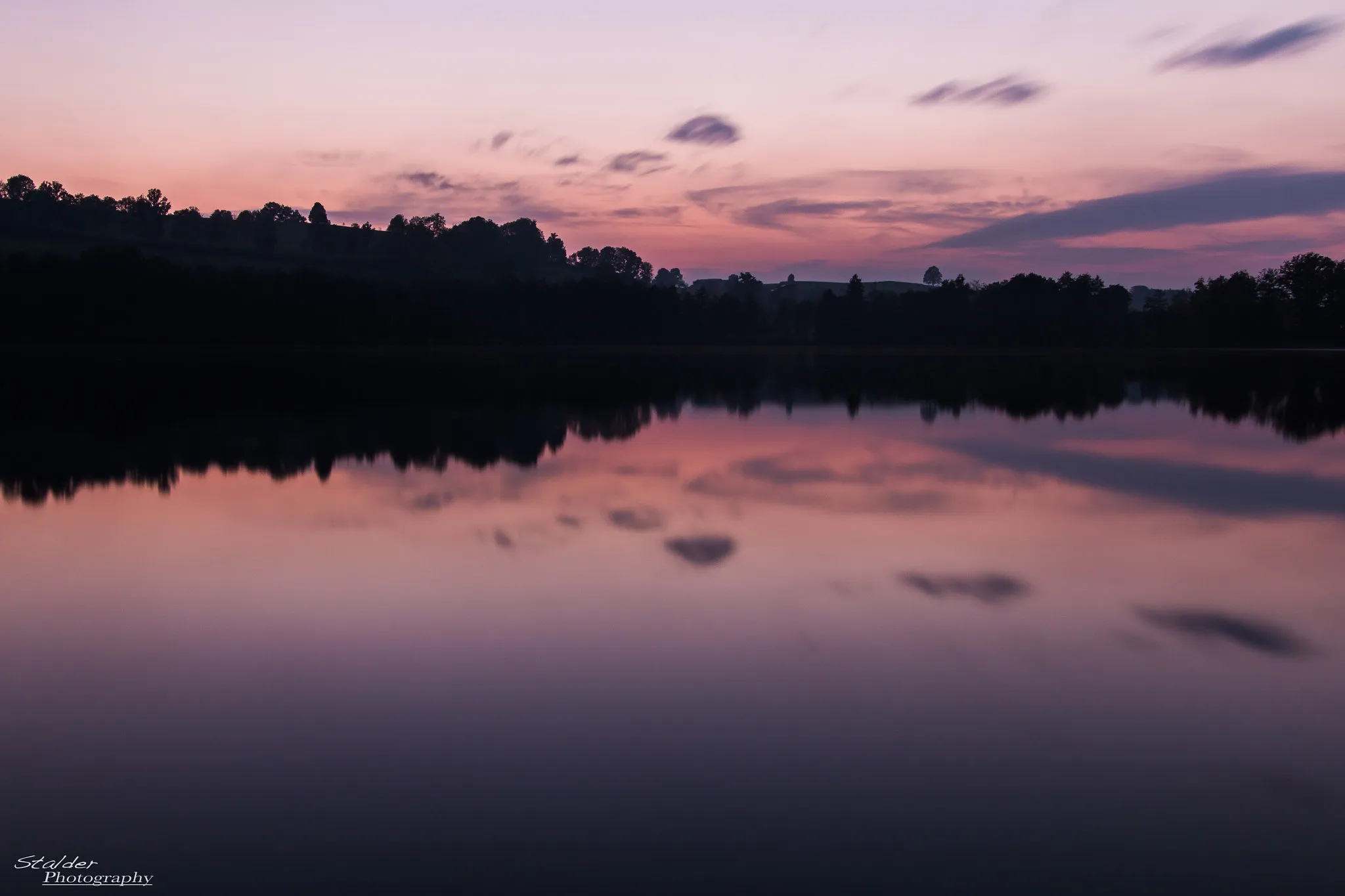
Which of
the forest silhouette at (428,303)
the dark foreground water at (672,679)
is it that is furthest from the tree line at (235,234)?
the dark foreground water at (672,679)

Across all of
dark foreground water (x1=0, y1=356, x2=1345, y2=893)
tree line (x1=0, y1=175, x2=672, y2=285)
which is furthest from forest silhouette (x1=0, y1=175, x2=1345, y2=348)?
dark foreground water (x1=0, y1=356, x2=1345, y2=893)

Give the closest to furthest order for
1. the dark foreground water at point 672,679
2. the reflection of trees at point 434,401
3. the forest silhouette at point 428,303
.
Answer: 1. the dark foreground water at point 672,679
2. the reflection of trees at point 434,401
3. the forest silhouette at point 428,303

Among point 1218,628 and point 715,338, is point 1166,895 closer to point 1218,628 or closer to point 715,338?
point 1218,628

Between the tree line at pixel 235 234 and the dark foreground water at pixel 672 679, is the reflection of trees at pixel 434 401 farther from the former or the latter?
the tree line at pixel 235 234

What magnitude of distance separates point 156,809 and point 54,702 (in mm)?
2463

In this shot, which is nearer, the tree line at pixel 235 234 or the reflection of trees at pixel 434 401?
the reflection of trees at pixel 434 401

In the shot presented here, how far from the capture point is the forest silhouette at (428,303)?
330ft

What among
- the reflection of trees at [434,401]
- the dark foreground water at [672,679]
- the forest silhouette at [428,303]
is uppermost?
the forest silhouette at [428,303]

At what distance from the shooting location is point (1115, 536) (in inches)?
540

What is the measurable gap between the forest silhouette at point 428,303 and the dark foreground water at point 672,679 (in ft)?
308

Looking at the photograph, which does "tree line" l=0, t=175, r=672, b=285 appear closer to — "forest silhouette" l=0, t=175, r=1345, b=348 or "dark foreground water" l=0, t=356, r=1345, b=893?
"forest silhouette" l=0, t=175, r=1345, b=348

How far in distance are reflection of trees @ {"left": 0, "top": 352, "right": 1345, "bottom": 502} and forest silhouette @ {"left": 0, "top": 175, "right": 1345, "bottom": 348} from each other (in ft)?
64.4

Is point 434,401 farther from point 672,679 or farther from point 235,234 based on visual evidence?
point 235,234

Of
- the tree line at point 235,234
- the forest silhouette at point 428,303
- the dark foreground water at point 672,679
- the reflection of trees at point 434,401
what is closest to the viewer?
the dark foreground water at point 672,679
